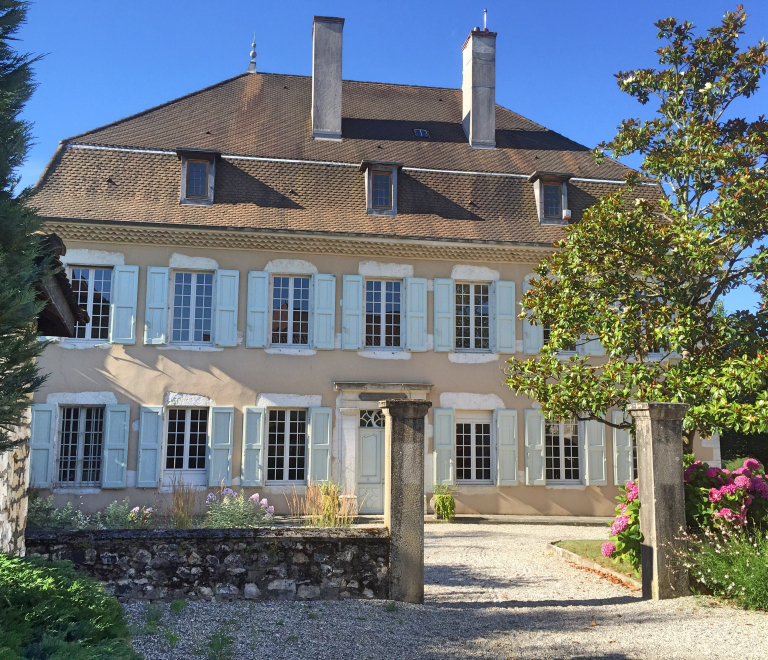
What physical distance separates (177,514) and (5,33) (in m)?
5.68

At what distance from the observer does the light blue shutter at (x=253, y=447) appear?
41.7 feet

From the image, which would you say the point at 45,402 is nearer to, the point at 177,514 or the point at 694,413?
the point at 177,514

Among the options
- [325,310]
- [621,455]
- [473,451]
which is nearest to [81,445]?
[325,310]

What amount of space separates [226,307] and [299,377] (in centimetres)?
183

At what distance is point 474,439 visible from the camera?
13.7m

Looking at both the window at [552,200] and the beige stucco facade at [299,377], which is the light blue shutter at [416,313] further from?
the window at [552,200]

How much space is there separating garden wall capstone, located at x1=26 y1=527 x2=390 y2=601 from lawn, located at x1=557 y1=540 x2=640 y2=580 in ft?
10.4

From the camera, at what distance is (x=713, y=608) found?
6.07m

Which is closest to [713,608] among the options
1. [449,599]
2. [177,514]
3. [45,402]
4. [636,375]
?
[449,599]

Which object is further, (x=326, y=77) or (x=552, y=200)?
(x=326, y=77)

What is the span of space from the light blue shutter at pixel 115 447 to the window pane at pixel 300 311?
10.7ft

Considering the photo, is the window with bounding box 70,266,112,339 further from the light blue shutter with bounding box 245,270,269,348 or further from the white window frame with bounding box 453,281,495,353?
the white window frame with bounding box 453,281,495,353

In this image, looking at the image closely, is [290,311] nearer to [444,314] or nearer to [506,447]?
[444,314]

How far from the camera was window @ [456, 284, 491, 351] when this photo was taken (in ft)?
45.7
